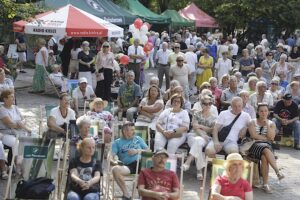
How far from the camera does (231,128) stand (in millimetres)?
9922

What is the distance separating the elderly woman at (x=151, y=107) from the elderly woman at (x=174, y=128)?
2.90 ft

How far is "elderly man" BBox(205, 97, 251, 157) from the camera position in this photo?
986 centimetres

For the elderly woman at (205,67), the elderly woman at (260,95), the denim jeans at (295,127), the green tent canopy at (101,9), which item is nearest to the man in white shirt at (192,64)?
the elderly woman at (205,67)

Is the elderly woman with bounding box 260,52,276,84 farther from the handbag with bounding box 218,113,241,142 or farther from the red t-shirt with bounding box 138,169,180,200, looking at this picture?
the red t-shirt with bounding box 138,169,180,200

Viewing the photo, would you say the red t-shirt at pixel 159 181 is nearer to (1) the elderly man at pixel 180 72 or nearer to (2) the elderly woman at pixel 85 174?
(2) the elderly woman at pixel 85 174

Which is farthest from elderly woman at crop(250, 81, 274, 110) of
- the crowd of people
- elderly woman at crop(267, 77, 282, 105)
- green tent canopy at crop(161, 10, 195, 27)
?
green tent canopy at crop(161, 10, 195, 27)

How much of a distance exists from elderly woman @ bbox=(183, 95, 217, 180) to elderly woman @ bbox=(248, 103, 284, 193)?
772 millimetres

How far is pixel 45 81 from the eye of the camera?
18.4m

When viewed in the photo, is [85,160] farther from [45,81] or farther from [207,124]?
[45,81]

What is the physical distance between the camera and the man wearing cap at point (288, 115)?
13.1 metres

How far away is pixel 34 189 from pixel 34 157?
0.85 metres

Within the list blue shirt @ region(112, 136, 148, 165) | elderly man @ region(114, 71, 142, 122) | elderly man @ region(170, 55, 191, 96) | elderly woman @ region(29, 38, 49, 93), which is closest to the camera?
blue shirt @ region(112, 136, 148, 165)

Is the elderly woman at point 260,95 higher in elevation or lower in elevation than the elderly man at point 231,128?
higher

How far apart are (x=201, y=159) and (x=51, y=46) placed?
1557cm
